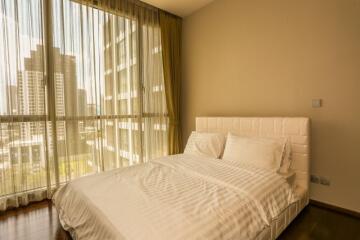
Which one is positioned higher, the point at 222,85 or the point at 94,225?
the point at 222,85

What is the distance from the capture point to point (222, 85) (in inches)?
131

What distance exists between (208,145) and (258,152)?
727mm

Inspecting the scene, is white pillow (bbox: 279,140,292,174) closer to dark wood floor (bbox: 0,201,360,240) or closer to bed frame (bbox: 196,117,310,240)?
bed frame (bbox: 196,117,310,240)

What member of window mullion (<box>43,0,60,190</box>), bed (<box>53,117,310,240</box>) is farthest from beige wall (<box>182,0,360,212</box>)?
window mullion (<box>43,0,60,190</box>)

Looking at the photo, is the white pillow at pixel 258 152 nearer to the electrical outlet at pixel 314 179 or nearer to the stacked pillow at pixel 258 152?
the stacked pillow at pixel 258 152

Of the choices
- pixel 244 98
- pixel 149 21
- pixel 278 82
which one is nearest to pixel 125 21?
pixel 149 21

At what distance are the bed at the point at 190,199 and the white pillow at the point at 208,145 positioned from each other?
0.82 ft

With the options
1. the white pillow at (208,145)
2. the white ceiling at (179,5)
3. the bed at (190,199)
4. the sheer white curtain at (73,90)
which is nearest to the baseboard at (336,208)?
the bed at (190,199)

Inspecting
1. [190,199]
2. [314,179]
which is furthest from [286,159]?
[190,199]

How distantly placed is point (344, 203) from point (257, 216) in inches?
57.1

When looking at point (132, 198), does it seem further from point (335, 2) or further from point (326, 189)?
point (335, 2)

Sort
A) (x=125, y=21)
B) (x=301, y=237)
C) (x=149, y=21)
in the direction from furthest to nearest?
(x=149, y=21) < (x=125, y=21) < (x=301, y=237)

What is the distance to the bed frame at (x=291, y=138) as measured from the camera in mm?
1835

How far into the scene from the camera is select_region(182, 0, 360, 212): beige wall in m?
2.12
